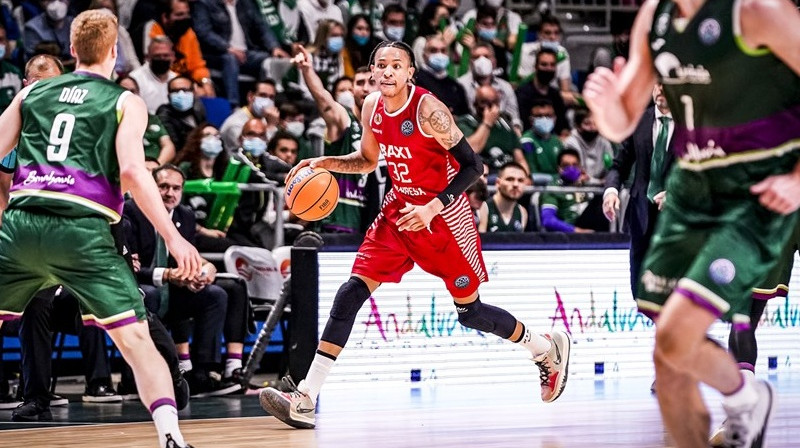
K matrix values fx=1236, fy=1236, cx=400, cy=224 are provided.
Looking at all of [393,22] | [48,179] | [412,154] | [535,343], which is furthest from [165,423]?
[393,22]

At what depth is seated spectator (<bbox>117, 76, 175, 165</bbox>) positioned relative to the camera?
10.5m

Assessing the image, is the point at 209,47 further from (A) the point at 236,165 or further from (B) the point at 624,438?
(B) the point at 624,438

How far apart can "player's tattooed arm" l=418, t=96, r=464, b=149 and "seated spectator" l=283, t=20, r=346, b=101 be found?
5363mm

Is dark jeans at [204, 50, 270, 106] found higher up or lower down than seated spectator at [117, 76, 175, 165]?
higher up

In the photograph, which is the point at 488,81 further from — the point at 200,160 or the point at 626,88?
the point at 626,88

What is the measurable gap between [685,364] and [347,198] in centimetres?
601

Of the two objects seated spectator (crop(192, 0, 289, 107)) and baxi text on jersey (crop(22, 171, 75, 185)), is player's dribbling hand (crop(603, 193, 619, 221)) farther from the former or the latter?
seated spectator (crop(192, 0, 289, 107))

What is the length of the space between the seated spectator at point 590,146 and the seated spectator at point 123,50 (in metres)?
4.69

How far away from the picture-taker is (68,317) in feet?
28.9

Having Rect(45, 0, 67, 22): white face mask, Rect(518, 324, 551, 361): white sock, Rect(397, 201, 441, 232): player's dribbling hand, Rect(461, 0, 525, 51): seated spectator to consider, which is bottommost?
Rect(518, 324, 551, 361): white sock

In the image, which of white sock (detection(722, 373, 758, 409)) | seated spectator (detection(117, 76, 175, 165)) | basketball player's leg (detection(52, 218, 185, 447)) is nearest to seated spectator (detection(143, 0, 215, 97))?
seated spectator (detection(117, 76, 175, 165))

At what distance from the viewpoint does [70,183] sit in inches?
206

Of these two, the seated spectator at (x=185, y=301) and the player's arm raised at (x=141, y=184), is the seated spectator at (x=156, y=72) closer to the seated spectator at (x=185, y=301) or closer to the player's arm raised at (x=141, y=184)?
the seated spectator at (x=185, y=301)

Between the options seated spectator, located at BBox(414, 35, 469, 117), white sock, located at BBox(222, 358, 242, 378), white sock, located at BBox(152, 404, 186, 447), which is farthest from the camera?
seated spectator, located at BBox(414, 35, 469, 117)
